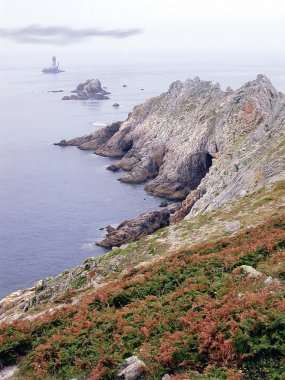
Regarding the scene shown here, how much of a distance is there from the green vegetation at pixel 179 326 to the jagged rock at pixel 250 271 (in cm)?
33

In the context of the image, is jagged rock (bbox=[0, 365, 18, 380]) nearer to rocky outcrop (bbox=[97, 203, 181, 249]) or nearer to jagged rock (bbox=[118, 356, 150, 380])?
jagged rock (bbox=[118, 356, 150, 380])

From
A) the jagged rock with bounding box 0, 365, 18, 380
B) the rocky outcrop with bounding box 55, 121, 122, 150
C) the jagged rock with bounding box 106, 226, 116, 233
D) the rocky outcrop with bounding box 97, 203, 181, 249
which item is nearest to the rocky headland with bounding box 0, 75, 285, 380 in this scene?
the jagged rock with bounding box 0, 365, 18, 380

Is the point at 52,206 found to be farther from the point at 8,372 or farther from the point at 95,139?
the point at 8,372

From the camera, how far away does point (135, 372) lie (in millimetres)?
16922

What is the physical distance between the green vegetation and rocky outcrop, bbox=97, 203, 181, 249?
49.1 m

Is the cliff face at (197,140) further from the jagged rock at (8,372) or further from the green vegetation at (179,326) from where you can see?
the jagged rock at (8,372)

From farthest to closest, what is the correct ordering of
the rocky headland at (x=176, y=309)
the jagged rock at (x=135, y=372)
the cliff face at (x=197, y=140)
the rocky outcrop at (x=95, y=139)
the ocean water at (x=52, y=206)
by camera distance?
the rocky outcrop at (x=95, y=139)
the ocean water at (x=52, y=206)
the cliff face at (x=197, y=140)
the jagged rock at (x=135, y=372)
the rocky headland at (x=176, y=309)

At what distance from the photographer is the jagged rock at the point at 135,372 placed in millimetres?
16828

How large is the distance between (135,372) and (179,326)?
10.8 ft

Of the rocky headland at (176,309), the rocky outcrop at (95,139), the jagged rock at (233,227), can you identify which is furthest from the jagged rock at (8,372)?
the rocky outcrop at (95,139)

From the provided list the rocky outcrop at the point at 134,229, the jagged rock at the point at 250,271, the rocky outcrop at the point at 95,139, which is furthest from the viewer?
the rocky outcrop at the point at 95,139

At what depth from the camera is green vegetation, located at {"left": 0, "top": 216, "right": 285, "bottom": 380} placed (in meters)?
16.1

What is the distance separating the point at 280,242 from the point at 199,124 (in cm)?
10342

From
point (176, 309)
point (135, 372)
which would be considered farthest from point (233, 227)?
point (135, 372)
